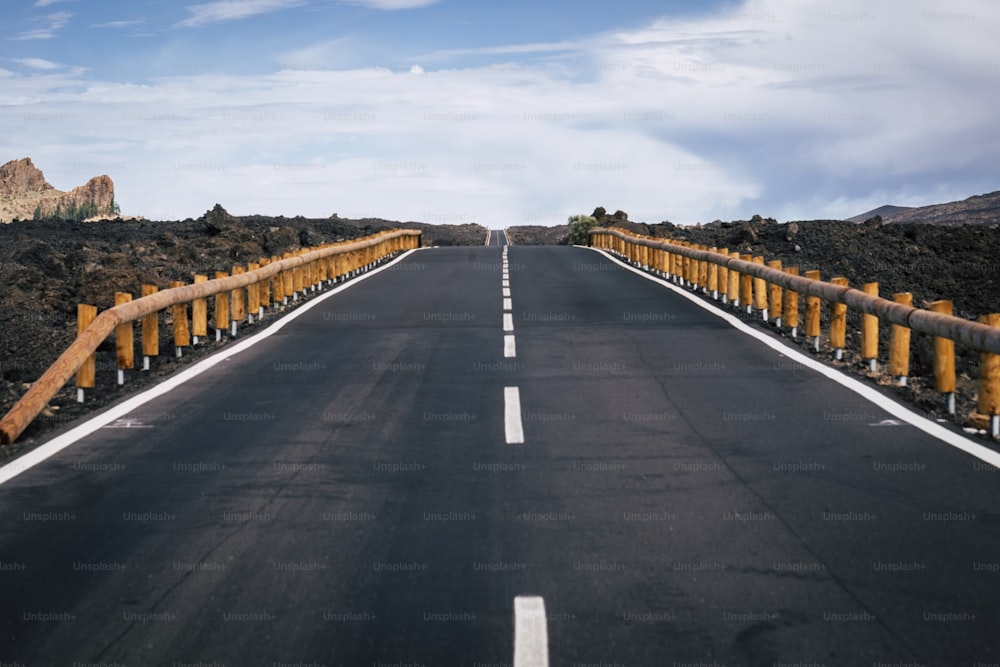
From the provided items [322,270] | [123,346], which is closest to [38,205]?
[322,270]

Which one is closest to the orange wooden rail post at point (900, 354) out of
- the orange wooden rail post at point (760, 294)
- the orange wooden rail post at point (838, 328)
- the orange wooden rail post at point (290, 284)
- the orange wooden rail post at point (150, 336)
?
the orange wooden rail post at point (838, 328)

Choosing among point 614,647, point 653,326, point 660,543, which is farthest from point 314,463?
point 653,326

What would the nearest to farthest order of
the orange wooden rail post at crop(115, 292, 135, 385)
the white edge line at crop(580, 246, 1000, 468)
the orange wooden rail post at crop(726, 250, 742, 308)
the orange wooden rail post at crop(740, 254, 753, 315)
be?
the white edge line at crop(580, 246, 1000, 468)
the orange wooden rail post at crop(115, 292, 135, 385)
the orange wooden rail post at crop(740, 254, 753, 315)
the orange wooden rail post at crop(726, 250, 742, 308)

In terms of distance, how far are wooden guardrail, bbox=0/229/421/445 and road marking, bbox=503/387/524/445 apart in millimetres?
3908

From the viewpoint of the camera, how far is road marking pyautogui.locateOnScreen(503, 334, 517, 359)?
41.4 feet

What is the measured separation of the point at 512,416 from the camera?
8.92 meters

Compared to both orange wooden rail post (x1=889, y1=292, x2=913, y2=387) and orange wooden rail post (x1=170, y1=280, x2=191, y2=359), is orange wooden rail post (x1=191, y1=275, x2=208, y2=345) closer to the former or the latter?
orange wooden rail post (x1=170, y1=280, x2=191, y2=359)

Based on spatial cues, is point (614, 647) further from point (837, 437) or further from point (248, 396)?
point (248, 396)

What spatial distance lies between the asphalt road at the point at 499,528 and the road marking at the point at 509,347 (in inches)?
61.3

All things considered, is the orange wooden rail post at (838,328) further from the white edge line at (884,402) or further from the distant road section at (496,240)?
the distant road section at (496,240)

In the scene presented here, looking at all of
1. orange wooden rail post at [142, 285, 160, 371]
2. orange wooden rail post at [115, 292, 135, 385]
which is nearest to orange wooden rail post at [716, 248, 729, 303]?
orange wooden rail post at [142, 285, 160, 371]

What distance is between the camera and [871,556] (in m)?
5.36

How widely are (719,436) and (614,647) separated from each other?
4.16 metres

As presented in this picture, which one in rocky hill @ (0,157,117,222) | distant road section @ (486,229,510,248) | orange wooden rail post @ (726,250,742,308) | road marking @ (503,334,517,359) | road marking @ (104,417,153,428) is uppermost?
rocky hill @ (0,157,117,222)
